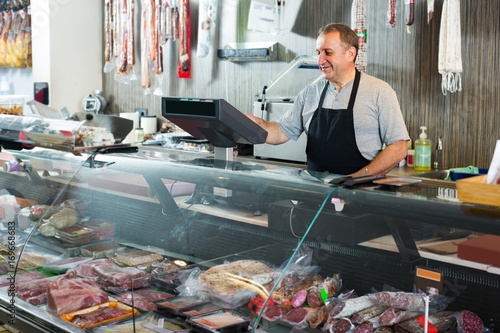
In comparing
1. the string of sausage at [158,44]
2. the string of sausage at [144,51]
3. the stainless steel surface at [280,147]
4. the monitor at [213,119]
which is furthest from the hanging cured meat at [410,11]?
the string of sausage at [144,51]

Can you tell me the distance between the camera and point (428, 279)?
172 cm

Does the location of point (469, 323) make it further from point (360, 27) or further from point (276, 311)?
point (360, 27)

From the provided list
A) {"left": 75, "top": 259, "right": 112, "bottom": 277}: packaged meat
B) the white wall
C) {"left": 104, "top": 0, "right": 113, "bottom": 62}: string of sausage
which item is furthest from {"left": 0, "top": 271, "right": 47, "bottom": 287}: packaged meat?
{"left": 104, "top": 0, "right": 113, "bottom": 62}: string of sausage

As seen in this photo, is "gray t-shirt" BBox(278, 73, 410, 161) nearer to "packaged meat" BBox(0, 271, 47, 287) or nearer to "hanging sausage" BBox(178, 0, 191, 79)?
"packaged meat" BBox(0, 271, 47, 287)

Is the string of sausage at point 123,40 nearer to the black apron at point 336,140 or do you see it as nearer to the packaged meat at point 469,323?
the black apron at point 336,140

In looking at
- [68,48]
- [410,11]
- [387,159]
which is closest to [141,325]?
[387,159]

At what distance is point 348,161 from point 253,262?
124 centimetres

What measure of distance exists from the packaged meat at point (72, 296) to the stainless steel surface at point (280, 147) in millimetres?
2477

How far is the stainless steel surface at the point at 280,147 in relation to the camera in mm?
4504

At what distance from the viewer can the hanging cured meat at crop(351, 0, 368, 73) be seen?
4.05 meters

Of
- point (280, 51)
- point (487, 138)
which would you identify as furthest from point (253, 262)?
point (280, 51)

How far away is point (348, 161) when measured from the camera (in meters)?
3.16

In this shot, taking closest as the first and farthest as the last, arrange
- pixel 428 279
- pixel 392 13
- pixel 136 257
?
pixel 428 279, pixel 136 257, pixel 392 13

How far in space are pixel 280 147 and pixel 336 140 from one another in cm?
147
